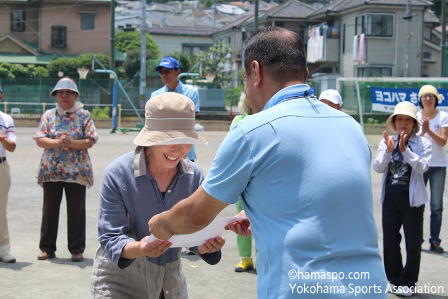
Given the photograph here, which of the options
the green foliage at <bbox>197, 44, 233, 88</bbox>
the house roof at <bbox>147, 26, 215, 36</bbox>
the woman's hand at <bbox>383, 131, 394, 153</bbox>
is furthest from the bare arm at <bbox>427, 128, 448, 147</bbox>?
the house roof at <bbox>147, 26, 215, 36</bbox>

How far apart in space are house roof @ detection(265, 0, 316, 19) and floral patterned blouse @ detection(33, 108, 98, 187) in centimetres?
5310

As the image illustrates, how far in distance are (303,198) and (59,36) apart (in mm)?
61317

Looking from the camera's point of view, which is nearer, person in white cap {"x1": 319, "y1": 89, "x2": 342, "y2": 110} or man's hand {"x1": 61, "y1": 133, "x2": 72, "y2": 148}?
man's hand {"x1": 61, "y1": 133, "x2": 72, "y2": 148}

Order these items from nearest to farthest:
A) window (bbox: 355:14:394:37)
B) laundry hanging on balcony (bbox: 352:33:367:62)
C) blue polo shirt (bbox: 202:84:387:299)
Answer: blue polo shirt (bbox: 202:84:387:299) → laundry hanging on balcony (bbox: 352:33:367:62) → window (bbox: 355:14:394:37)

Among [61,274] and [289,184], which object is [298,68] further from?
[61,274]

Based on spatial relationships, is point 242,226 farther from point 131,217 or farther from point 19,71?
point 19,71

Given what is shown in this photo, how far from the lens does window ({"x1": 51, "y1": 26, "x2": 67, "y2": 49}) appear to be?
61312mm

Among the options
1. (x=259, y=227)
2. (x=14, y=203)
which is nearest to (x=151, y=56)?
(x=14, y=203)

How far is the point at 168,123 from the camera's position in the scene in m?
3.81

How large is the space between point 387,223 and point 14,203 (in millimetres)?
6526

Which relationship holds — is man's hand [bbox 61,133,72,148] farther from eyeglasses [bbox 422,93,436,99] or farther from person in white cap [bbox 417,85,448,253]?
eyeglasses [bbox 422,93,436,99]

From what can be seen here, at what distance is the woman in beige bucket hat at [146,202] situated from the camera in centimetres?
375

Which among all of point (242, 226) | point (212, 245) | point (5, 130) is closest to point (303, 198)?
point (242, 226)

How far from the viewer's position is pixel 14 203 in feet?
39.0
